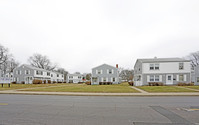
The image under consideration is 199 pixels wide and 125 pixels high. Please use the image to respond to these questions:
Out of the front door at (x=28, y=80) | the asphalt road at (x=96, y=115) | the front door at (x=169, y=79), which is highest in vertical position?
the asphalt road at (x=96, y=115)

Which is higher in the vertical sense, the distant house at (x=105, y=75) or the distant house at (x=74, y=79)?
the distant house at (x=105, y=75)

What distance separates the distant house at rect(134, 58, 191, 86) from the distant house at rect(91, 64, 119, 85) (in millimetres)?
11045

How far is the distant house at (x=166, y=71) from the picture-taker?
2792 centimetres

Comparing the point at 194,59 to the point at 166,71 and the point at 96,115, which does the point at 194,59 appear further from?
the point at 96,115

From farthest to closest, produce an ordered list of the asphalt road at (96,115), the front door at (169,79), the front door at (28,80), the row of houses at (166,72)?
the front door at (28,80) < the front door at (169,79) < the row of houses at (166,72) < the asphalt road at (96,115)

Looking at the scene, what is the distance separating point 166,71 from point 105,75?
717 inches

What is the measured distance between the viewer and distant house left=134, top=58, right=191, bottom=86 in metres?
27.9

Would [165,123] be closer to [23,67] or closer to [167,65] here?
[167,65]

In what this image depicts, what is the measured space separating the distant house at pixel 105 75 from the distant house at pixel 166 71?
11.0m

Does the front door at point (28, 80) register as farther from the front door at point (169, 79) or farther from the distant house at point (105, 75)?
the front door at point (169, 79)

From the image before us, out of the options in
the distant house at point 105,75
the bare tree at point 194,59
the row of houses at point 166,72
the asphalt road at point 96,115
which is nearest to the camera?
the asphalt road at point 96,115

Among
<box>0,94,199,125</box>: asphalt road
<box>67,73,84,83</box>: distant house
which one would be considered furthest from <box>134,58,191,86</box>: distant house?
<box>67,73,84,83</box>: distant house

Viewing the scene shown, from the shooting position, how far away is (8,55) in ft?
168

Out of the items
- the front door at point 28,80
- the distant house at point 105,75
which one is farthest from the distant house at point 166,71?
the front door at point 28,80
